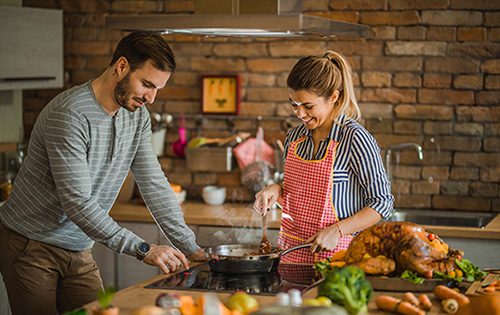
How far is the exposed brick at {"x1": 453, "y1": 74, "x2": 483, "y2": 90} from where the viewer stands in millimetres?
5401

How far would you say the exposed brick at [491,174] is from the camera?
17.8 feet

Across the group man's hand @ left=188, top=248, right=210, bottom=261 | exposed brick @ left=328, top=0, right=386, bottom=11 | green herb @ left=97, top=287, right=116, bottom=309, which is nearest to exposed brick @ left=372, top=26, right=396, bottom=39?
exposed brick @ left=328, top=0, right=386, bottom=11

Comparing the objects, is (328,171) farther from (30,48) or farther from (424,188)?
(30,48)

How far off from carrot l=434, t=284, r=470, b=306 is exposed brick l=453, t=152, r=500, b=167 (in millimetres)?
2452

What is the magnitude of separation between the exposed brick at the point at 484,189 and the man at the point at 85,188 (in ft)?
7.26

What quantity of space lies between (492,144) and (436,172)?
1.16ft

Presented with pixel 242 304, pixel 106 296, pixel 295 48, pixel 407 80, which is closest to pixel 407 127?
pixel 407 80

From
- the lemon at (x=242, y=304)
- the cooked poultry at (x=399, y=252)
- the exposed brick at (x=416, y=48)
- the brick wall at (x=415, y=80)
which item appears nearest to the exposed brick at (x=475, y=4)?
the brick wall at (x=415, y=80)

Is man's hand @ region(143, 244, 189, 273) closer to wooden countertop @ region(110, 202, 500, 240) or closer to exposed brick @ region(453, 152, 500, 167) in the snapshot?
wooden countertop @ region(110, 202, 500, 240)

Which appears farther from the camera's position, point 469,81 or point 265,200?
point 469,81

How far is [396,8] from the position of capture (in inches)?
216

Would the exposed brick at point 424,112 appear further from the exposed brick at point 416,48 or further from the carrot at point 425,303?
the carrot at point 425,303

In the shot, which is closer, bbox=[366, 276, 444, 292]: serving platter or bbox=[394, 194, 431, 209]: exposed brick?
bbox=[366, 276, 444, 292]: serving platter

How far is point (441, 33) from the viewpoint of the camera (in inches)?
213
